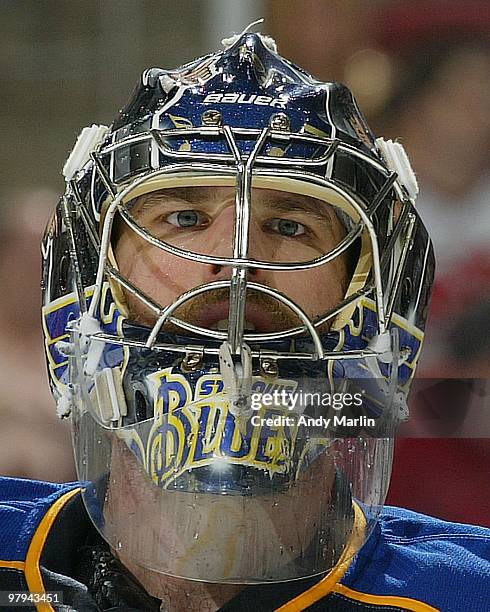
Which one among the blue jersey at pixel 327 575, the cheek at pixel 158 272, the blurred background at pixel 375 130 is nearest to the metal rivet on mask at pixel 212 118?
the cheek at pixel 158 272

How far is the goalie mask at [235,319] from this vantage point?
2.90 ft

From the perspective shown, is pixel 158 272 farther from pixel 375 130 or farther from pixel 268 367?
pixel 375 130

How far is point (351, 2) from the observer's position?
1502 millimetres

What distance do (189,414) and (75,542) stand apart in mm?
200

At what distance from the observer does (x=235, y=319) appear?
2.84ft

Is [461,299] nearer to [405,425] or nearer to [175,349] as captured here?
[405,425]

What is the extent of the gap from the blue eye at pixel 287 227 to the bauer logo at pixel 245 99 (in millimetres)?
95

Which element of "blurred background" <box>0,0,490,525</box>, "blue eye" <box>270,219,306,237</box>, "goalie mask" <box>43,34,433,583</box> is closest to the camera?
"goalie mask" <box>43,34,433,583</box>

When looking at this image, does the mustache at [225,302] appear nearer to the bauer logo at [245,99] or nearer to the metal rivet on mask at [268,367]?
the metal rivet on mask at [268,367]

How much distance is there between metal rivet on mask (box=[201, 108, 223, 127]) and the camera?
95 cm

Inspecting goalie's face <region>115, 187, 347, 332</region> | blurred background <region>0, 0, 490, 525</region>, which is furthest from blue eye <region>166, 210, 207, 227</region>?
blurred background <region>0, 0, 490, 525</region>

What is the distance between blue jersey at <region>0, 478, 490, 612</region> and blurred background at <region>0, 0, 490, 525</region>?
1.27 ft

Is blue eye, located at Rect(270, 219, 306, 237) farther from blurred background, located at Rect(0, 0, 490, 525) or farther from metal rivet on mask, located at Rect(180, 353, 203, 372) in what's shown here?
blurred background, located at Rect(0, 0, 490, 525)

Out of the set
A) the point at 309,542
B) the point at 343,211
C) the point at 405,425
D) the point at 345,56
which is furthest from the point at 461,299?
the point at 309,542
